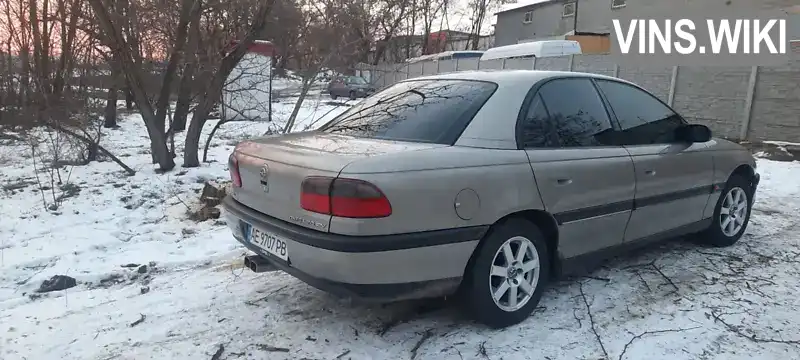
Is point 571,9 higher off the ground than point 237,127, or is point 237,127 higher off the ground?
point 571,9

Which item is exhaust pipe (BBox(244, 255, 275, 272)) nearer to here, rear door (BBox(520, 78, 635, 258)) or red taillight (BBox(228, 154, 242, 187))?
red taillight (BBox(228, 154, 242, 187))

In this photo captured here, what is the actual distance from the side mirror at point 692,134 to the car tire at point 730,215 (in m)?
0.70

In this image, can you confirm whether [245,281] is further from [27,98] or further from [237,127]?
[237,127]

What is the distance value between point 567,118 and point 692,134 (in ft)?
4.32

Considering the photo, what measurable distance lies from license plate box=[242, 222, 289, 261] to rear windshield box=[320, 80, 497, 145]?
81 cm

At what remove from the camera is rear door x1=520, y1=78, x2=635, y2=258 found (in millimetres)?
3209

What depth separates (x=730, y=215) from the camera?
470 centimetres

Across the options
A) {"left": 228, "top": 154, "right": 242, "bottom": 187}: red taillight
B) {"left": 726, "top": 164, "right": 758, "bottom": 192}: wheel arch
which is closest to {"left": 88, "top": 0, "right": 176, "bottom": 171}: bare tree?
{"left": 228, "top": 154, "right": 242, "bottom": 187}: red taillight

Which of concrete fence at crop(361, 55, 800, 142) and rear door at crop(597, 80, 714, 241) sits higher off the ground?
concrete fence at crop(361, 55, 800, 142)

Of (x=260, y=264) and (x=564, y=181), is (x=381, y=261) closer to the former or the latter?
(x=260, y=264)

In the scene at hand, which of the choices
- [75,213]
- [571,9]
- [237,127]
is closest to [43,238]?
[75,213]

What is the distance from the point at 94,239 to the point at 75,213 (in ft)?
3.57

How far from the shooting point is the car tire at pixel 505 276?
9.63 ft

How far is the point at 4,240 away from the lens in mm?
5434
